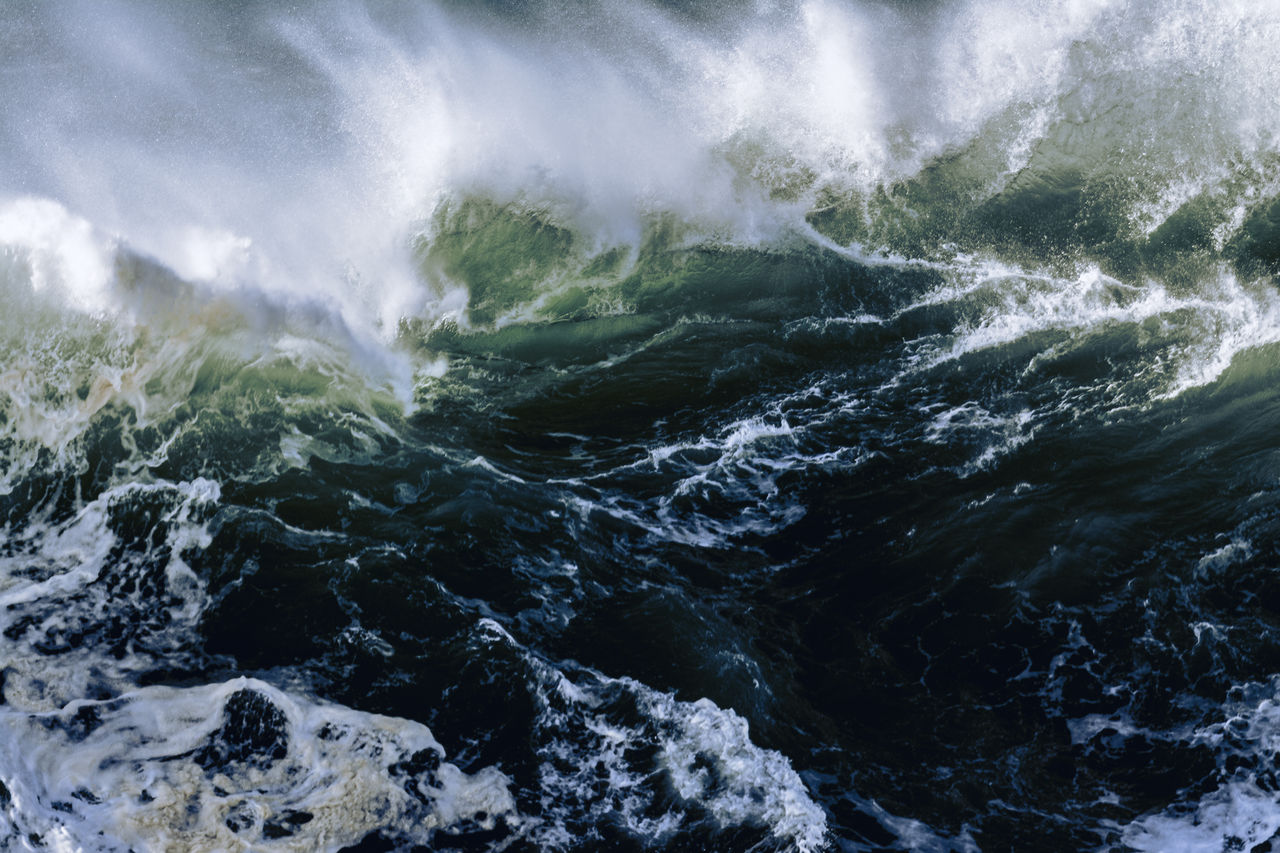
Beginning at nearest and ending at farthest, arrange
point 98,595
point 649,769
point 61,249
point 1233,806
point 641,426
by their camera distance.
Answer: point 1233,806, point 649,769, point 98,595, point 641,426, point 61,249

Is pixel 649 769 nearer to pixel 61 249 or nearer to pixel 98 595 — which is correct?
pixel 98 595

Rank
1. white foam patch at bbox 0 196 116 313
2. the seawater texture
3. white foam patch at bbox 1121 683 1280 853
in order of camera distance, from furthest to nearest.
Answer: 1. white foam patch at bbox 0 196 116 313
2. the seawater texture
3. white foam patch at bbox 1121 683 1280 853

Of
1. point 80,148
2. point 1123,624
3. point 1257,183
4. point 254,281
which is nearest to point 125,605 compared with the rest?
point 254,281

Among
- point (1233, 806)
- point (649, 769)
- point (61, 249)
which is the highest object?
point (61, 249)

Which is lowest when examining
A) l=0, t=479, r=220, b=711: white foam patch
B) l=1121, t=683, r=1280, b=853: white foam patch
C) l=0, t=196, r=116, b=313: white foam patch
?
l=1121, t=683, r=1280, b=853: white foam patch

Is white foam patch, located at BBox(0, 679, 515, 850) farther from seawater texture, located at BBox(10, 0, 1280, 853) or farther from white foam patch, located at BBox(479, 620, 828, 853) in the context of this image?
white foam patch, located at BBox(479, 620, 828, 853)

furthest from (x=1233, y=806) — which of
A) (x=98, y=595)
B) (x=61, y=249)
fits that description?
(x=61, y=249)

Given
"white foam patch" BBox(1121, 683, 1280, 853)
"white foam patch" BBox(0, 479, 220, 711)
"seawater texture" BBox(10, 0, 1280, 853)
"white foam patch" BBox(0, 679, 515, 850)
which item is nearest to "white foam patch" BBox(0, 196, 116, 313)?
"seawater texture" BBox(10, 0, 1280, 853)

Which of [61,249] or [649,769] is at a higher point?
[61,249]

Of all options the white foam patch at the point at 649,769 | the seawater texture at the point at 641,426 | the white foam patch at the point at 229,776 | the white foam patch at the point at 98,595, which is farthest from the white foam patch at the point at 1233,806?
the white foam patch at the point at 98,595
